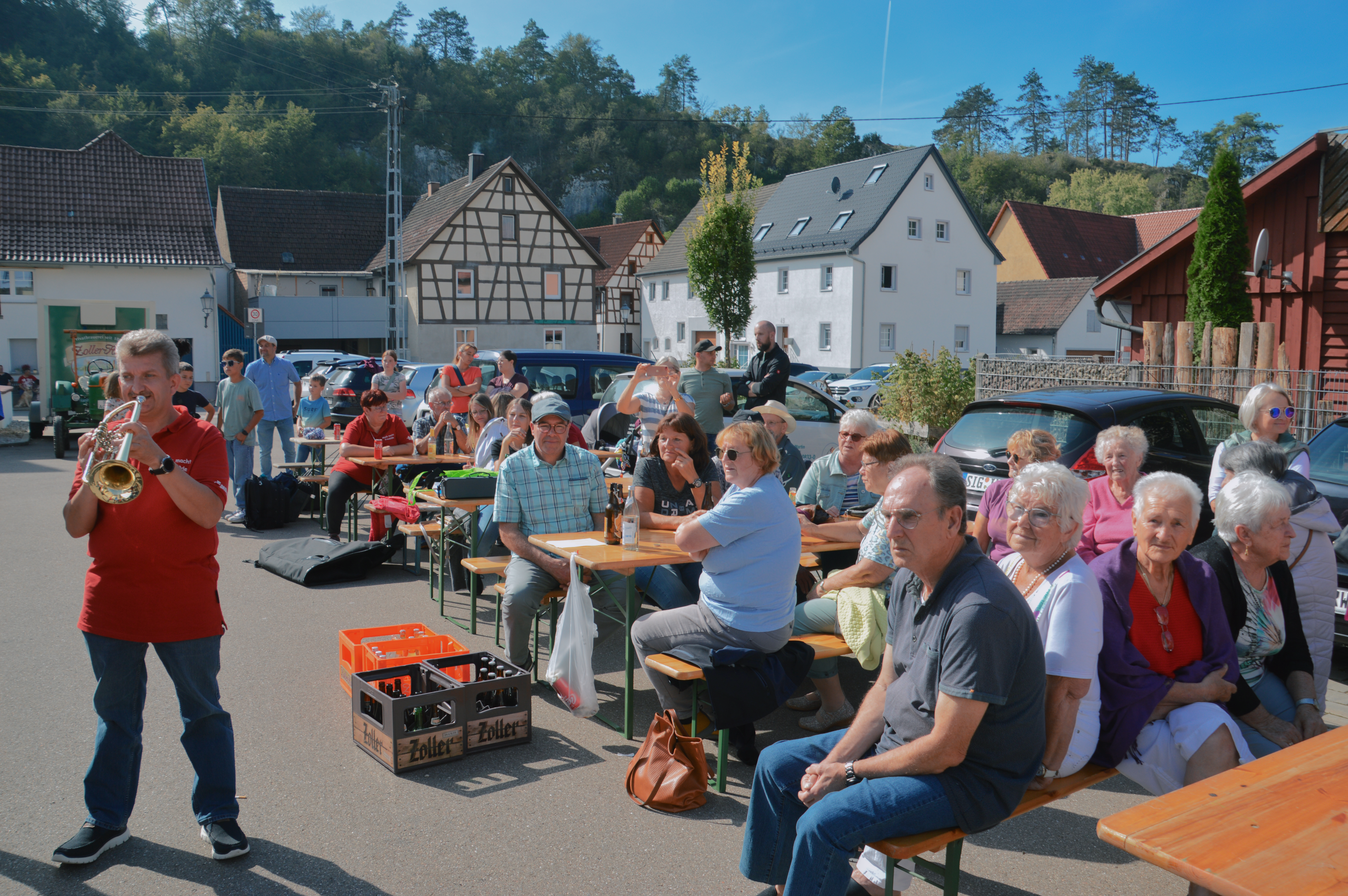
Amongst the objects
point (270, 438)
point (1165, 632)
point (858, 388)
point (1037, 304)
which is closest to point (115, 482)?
point (1165, 632)

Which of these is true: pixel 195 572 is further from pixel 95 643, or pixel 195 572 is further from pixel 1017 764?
pixel 1017 764

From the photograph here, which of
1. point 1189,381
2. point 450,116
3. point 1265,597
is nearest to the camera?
point 1265,597

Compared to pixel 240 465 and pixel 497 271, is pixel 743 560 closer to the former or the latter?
pixel 240 465

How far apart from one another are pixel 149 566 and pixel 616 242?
53280mm

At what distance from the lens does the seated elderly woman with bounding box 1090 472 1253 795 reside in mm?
3354

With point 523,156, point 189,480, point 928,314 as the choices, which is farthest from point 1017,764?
point 523,156

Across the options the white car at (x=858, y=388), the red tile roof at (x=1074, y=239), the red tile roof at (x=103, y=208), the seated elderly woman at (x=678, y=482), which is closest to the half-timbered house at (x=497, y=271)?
the red tile roof at (x=103, y=208)

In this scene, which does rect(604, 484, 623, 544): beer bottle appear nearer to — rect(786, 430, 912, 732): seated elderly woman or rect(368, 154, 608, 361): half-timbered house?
rect(786, 430, 912, 732): seated elderly woman

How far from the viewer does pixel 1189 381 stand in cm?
1250

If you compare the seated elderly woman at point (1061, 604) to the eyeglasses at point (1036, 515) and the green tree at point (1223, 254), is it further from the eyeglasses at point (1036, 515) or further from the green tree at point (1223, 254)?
the green tree at point (1223, 254)

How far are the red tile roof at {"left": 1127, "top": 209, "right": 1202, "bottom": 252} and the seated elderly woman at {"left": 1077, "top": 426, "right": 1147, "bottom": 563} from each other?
5309 centimetres

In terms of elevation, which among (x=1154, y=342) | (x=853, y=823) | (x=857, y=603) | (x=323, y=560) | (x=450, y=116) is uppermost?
(x=450, y=116)

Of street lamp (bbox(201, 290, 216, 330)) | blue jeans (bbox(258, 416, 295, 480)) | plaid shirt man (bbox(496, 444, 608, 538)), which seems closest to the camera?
plaid shirt man (bbox(496, 444, 608, 538))

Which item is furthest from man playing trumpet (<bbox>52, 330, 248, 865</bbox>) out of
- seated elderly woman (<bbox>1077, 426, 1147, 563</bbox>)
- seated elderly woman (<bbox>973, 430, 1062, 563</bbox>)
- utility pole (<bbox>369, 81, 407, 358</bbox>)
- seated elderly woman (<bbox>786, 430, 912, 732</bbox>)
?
utility pole (<bbox>369, 81, 407, 358</bbox>)
